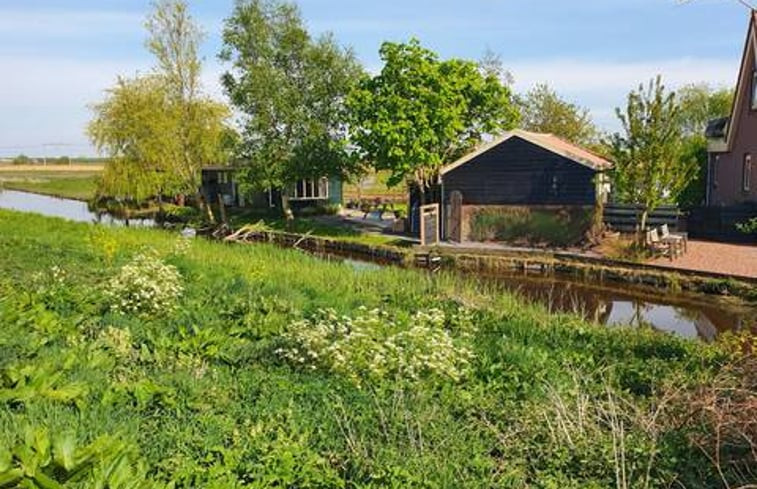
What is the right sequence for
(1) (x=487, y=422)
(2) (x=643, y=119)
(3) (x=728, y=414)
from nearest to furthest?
1. (3) (x=728, y=414)
2. (1) (x=487, y=422)
3. (2) (x=643, y=119)

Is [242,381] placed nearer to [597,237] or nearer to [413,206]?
[597,237]

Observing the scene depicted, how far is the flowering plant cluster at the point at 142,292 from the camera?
8.84 metres

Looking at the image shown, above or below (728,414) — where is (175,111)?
above

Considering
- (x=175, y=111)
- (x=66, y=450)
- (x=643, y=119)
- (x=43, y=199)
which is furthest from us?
(x=43, y=199)

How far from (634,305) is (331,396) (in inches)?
495

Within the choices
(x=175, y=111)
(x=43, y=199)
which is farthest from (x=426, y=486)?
(x=43, y=199)

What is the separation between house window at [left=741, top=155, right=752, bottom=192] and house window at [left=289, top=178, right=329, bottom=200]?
21.9m

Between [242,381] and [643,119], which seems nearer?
[242,381]

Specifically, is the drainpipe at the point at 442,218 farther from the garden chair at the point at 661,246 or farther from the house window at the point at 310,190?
the house window at the point at 310,190

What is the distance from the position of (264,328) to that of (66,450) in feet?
16.4

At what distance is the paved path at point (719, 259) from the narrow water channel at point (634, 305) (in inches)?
55.5

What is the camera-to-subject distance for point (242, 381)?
20.6 ft

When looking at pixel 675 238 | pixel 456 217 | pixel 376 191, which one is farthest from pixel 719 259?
pixel 376 191

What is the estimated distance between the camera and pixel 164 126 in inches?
1268
